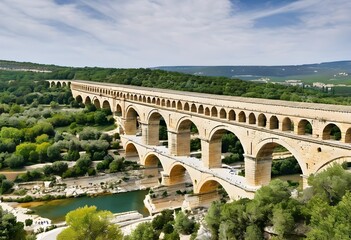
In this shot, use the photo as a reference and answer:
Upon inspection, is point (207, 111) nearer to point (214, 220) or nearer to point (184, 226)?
point (184, 226)

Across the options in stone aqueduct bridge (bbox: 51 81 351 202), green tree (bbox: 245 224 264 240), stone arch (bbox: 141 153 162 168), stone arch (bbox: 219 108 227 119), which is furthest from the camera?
stone arch (bbox: 141 153 162 168)

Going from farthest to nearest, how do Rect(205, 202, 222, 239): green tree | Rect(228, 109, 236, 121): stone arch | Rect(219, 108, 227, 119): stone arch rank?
Rect(219, 108, 227, 119): stone arch
Rect(228, 109, 236, 121): stone arch
Rect(205, 202, 222, 239): green tree

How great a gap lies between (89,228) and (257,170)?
1211 cm

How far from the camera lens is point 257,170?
2572 centimetres

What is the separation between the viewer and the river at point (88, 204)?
3331cm

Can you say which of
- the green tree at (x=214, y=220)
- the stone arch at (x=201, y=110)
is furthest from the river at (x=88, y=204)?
the green tree at (x=214, y=220)

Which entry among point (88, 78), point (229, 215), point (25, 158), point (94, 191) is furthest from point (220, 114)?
point (88, 78)

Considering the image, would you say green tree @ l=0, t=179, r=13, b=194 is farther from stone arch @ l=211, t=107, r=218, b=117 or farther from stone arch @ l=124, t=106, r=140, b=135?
stone arch @ l=211, t=107, r=218, b=117

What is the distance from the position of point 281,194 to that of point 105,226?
9671 mm

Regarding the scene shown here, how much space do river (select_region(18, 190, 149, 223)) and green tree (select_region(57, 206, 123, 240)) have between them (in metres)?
12.5

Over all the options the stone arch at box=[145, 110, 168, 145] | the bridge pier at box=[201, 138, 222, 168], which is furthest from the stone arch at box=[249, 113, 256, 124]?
the stone arch at box=[145, 110, 168, 145]

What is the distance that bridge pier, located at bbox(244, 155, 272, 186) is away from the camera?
83.9ft

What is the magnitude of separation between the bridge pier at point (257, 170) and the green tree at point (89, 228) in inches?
406

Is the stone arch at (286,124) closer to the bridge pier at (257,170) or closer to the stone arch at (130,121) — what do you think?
the bridge pier at (257,170)
